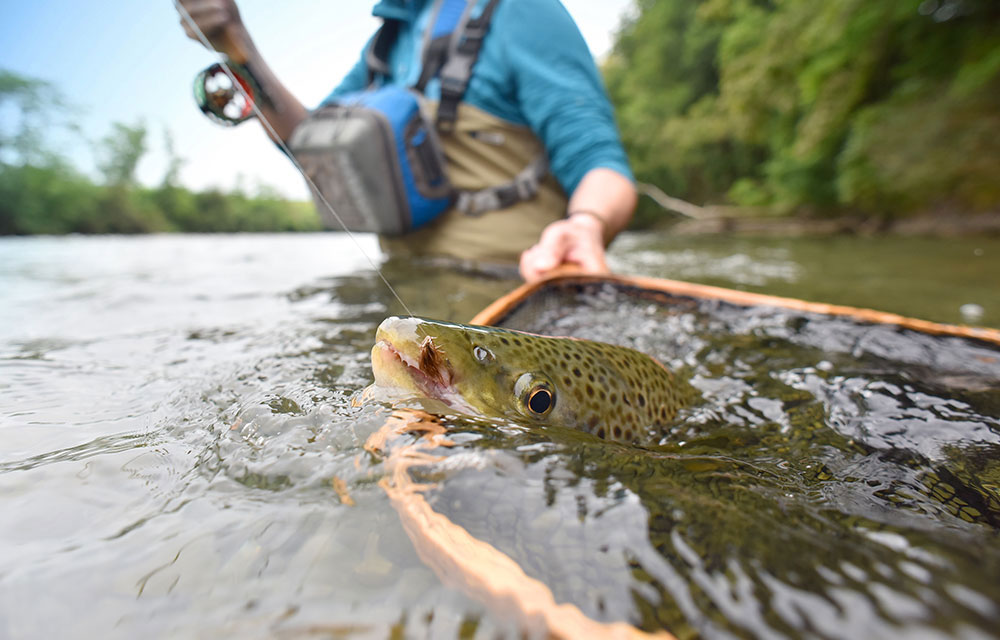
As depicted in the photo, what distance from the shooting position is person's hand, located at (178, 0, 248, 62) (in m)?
1.73

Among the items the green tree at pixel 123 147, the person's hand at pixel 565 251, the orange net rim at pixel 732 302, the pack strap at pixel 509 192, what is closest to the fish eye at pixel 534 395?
the orange net rim at pixel 732 302

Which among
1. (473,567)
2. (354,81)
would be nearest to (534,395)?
(473,567)

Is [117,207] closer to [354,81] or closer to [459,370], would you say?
[354,81]

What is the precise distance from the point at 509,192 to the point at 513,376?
2.80 m

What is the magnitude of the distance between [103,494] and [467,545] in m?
0.78

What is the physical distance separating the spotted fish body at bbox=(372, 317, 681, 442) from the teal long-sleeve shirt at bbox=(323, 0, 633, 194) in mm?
2399

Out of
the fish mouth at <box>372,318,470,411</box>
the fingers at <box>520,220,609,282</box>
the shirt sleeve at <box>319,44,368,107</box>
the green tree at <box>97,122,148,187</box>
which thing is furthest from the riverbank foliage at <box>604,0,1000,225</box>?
the green tree at <box>97,122,148,187</box>

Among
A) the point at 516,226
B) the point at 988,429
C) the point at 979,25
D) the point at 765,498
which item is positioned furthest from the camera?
the point at 979,25

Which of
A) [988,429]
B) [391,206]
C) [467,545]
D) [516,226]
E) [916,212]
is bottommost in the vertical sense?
[916,212]

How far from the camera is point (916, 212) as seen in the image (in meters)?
11.7

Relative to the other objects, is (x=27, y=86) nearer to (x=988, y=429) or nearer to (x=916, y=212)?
(x=988, y=429)

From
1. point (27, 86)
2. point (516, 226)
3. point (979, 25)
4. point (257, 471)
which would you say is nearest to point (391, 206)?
point (516, 226)

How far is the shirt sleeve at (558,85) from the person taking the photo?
10.8ft

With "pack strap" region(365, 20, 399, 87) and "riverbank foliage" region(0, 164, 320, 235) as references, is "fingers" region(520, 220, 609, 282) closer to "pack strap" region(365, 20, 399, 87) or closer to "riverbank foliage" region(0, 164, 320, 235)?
"riverbank foliage" region(0, 164, 320, 235)
